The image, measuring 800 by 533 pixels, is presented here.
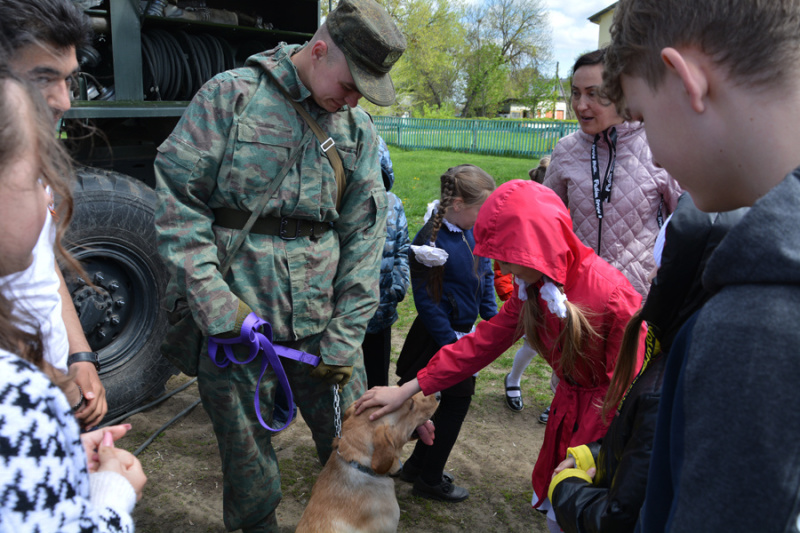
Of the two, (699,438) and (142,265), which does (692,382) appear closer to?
(699,438)

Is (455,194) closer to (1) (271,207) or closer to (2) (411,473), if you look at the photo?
(1) (271,207)

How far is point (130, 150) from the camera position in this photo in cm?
459

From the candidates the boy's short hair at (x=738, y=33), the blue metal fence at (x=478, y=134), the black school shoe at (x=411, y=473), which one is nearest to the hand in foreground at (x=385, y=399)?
the black school shoe at (x=411, y=473)

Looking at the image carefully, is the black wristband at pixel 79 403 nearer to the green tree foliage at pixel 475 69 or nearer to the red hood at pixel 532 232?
the red hood at pixel 532 232

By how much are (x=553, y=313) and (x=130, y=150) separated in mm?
3706

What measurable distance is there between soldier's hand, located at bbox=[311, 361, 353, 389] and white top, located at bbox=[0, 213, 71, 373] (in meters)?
1.06

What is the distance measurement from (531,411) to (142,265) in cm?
292

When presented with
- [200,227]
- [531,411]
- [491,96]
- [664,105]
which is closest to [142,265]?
[200,227]

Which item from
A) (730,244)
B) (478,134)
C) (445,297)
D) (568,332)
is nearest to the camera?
(730,244)

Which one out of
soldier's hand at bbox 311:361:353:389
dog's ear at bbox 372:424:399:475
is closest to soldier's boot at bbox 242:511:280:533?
dog's ear at bbox 372:424:399:475

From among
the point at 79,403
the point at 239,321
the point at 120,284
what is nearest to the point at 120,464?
the point at 79,403

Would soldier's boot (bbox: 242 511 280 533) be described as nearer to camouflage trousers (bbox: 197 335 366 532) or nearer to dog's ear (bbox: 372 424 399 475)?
camouflage trousers (bbox: 197 335 366 532)

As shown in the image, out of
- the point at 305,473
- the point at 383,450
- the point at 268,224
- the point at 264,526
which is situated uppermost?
the point at 268,224

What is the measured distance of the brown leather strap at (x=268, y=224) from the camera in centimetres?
243
